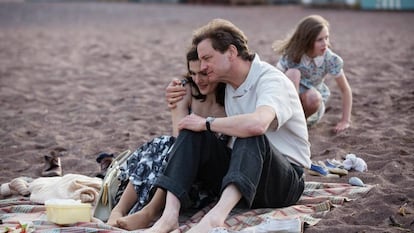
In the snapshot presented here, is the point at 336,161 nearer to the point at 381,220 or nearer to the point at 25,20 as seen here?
the point at 381,220

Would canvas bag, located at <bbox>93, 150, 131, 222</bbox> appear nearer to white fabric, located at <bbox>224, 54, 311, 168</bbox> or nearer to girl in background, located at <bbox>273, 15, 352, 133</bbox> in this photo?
white fabric, located at <bbox>224, 54, 311, 168</bbox>

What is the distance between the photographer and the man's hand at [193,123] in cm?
386

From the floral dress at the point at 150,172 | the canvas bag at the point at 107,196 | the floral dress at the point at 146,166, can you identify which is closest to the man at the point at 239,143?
the floral dress at the point at 150,172

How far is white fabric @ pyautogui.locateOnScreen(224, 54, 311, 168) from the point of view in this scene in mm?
3984

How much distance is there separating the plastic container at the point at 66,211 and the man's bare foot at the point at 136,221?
19 cm

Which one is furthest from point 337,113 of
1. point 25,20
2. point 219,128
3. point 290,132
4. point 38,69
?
point 25,20

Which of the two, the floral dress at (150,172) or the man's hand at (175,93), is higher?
the man's hand at (175,93)

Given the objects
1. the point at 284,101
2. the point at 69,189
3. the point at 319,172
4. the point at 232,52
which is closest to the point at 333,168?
the point at 319,172

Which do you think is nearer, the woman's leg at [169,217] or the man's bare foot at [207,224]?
the man's bare foot at [207,224]

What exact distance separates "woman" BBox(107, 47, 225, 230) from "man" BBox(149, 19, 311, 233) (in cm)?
9

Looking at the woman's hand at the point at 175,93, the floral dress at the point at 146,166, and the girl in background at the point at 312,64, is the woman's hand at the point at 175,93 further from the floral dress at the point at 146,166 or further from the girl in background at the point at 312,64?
the girl in background at the point at 312,64

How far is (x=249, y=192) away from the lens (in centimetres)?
367

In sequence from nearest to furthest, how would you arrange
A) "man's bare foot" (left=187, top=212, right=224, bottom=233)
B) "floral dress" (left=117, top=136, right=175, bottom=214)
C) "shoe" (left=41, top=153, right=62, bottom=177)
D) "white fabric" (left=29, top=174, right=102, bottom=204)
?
1. "man's bare foot" (left=187, top=212, right=224, bottom=233)
2. "floral dress" (left=117, top=136, right=175, bottom=214)
3. "white fabric" (left=29, top=174, right=102, bottom=204)
4. "shoe" (left=41, top=153, right=62, bottom=177)

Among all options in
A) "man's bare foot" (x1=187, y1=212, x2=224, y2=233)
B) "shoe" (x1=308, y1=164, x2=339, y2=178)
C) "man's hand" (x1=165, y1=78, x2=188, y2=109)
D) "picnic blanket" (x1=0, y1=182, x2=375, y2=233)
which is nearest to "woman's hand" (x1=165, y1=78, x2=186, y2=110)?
"man's hand" (x1=165, y1=78, x2=188, y2=109)
